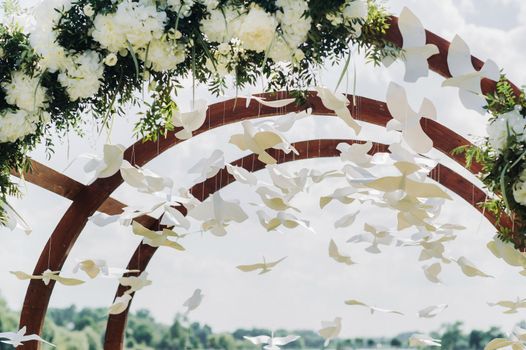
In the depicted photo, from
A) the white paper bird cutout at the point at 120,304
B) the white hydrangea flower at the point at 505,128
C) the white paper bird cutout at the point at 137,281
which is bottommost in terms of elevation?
the white paper bird cutout at the point at 120,304

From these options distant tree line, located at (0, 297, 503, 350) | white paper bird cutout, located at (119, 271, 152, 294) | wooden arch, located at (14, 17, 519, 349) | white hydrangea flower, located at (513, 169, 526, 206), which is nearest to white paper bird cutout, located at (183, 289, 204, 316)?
white paper bird cutout, located at (119, 271, 152, 294)

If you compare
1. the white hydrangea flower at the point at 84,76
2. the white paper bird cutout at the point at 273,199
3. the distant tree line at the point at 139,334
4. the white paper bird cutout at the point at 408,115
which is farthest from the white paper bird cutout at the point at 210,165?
the distant tree line at the point at 139,334

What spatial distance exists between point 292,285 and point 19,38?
953 cm

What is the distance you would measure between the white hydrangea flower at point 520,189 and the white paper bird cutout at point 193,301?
1326mm

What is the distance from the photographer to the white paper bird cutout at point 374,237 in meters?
3.15

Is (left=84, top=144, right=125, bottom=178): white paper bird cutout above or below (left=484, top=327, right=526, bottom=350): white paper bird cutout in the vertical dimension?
above

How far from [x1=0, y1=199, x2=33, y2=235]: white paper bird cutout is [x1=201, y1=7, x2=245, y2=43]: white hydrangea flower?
1.18 meters

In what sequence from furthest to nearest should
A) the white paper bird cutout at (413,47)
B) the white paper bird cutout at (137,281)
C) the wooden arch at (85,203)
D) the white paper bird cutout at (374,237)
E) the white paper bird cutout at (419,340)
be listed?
1. the wooden arch at (85,203)
2. the white paper bird cutout at (419,340)
3. the white paper bird cutout at (374,237)
4. the white paper bird cutout at (137,281)
5. the white paper bird cutout at (413,47)

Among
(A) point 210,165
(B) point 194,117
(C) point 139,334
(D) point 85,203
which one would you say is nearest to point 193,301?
(A) point 210,165

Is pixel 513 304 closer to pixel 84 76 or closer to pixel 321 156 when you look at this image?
pixel 84 76

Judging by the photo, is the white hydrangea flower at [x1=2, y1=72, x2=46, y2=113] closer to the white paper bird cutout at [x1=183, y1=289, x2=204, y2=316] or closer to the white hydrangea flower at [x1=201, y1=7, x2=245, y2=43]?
the white hydrangea flower at [x1=201, y1=7, x2=245, y2=43]

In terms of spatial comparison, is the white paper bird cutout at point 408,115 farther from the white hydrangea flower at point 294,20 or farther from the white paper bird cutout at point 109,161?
the white paper bird cutout at point 109,161

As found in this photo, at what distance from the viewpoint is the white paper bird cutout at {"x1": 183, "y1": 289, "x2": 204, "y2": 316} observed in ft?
10.2

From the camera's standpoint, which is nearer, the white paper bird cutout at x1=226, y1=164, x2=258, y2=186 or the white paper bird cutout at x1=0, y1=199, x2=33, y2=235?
the white paper bird cutout at x1=226, y1=164, x2=258, y2=186
